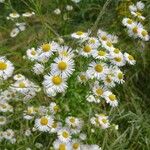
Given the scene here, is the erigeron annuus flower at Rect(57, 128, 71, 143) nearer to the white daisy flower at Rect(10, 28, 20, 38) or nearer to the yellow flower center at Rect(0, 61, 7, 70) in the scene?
the yellow flower center at Rect(0, 61, 7, 70)

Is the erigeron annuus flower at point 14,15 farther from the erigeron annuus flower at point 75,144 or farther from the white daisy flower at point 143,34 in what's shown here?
the erigeron annuus flower at point 75,144

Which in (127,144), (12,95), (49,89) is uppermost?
(49,89)

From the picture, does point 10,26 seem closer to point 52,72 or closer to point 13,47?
point 13,47

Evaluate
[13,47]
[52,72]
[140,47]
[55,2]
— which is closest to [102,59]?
[52,72]

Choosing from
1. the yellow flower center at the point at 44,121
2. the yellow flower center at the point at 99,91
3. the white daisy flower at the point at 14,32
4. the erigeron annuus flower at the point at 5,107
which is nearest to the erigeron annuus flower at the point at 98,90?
the yellow flower center at the point at 99,91

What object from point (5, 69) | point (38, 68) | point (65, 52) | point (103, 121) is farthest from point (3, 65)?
point (103, 121)

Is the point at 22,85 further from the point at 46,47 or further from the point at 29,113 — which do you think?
the point at 46,47
